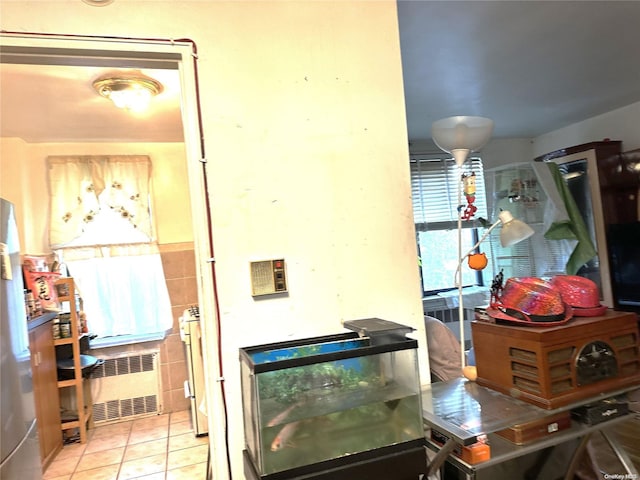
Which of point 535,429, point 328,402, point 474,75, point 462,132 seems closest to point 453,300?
point 474,75

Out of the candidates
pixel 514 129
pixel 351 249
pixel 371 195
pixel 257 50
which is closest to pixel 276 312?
pixel 351 249

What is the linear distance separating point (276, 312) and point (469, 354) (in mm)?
995

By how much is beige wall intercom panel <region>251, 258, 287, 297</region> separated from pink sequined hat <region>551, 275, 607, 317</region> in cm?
106

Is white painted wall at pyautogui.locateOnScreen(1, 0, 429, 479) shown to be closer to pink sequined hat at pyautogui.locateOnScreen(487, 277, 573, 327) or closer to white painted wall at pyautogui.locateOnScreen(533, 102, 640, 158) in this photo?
pink sequined hat at pyautogui.locateOnScreen(487, 277, 573, 327)

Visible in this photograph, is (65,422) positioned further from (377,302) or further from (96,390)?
(377,302)

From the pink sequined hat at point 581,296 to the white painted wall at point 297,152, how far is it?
550 millimetres

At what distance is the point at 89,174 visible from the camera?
11.3 feet

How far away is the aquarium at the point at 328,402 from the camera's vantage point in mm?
1131

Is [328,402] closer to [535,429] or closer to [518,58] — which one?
[535,429]

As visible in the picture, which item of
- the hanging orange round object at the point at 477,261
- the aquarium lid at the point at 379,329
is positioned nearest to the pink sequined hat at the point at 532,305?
the hanging orange round object at the point at 477,261

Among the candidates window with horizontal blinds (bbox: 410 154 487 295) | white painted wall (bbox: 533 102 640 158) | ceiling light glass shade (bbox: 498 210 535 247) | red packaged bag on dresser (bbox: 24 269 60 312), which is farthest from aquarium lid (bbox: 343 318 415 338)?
white painted wall (bbox: 533 102 640 158)

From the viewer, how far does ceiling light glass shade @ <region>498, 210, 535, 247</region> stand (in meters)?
1.63

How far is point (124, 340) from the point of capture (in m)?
3.50

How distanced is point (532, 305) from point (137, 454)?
272 cm
